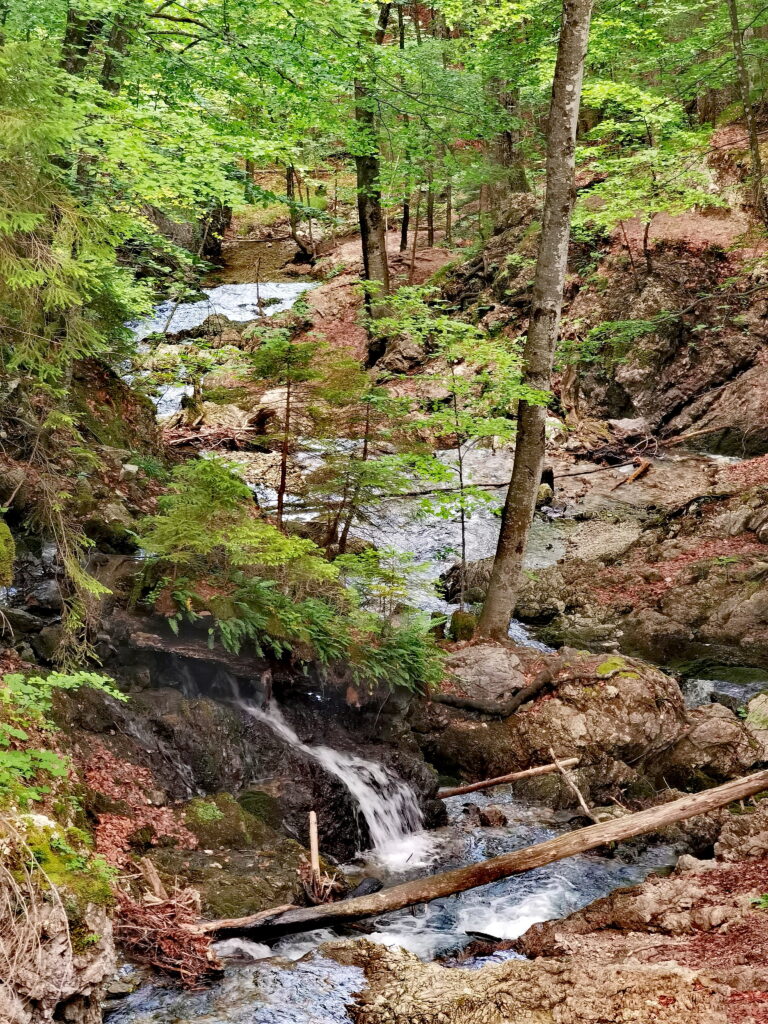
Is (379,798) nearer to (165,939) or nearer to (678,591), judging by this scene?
(165,939)

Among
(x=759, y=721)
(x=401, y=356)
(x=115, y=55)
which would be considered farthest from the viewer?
(x=401, y=356)

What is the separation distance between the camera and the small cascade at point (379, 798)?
797cm

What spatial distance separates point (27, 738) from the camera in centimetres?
514

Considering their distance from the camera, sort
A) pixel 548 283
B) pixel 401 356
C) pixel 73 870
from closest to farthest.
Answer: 1. pixel 73 870
2. pixel 548 283
3. pixel 401 356

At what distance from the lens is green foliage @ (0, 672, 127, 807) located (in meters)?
4.45

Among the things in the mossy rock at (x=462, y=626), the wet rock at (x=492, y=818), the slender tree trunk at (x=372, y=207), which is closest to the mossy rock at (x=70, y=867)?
the wet rock at (x=492, y=818)

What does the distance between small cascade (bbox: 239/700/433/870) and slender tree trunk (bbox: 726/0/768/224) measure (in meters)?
15.5

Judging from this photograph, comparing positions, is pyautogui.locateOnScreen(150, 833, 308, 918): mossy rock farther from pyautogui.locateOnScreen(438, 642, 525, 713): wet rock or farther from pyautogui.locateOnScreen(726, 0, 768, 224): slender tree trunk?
pyautogui.locateOnScreen(726, 0, 768, 224): slender tree trunk

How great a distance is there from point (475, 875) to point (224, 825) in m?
2.28

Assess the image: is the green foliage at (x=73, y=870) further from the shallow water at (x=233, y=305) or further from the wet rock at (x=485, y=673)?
the shallow water at (x=233, y=305)

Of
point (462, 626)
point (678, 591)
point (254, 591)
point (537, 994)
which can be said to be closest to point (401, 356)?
point (678, 591)

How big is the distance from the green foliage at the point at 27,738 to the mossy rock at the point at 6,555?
5.31 ft

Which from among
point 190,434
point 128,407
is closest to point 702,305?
point 190,434

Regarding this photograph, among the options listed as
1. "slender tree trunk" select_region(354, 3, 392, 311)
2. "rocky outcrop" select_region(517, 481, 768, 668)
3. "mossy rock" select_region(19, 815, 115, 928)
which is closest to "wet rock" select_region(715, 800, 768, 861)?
"rocky outcrop" select_region(517, 481, 768, 668)
